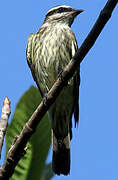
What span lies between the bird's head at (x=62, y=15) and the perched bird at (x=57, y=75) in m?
0.31

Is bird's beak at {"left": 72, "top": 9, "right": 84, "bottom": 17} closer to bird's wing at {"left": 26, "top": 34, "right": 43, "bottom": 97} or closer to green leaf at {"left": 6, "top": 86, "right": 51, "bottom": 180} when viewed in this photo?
bird's wing at {"left": 26, "top": 34, "right": 43, "bottom": 97}

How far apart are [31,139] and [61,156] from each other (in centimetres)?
208

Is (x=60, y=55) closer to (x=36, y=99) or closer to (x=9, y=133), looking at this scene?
(x=36, y=99)

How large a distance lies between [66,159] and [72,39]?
5.87 ft

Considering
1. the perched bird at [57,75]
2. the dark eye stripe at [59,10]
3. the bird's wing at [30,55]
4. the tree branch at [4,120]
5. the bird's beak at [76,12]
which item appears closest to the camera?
the tree branch at [4,120]

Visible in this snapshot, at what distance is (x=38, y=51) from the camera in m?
5.38

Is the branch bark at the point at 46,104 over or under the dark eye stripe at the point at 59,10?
under

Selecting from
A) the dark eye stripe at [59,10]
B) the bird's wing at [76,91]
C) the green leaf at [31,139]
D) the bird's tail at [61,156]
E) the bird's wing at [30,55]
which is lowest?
the green leaf at [31,139]

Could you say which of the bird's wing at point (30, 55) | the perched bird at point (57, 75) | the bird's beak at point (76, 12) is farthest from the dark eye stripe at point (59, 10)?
the bird's wing at point (30, 55)

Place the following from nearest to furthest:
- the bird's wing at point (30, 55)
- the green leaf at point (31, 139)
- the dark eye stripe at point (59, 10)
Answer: the green leaf at point (31, 139), the bird's wing at point (30, 55), the dark eye stripe at point (59, 10)

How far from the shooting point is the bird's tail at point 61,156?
484cm

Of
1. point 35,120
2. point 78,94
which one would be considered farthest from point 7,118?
point 78,94

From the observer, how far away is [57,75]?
502 centimetres

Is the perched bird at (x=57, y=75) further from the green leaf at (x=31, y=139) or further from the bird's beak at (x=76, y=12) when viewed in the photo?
the green leaf at (x=31, y=139)
